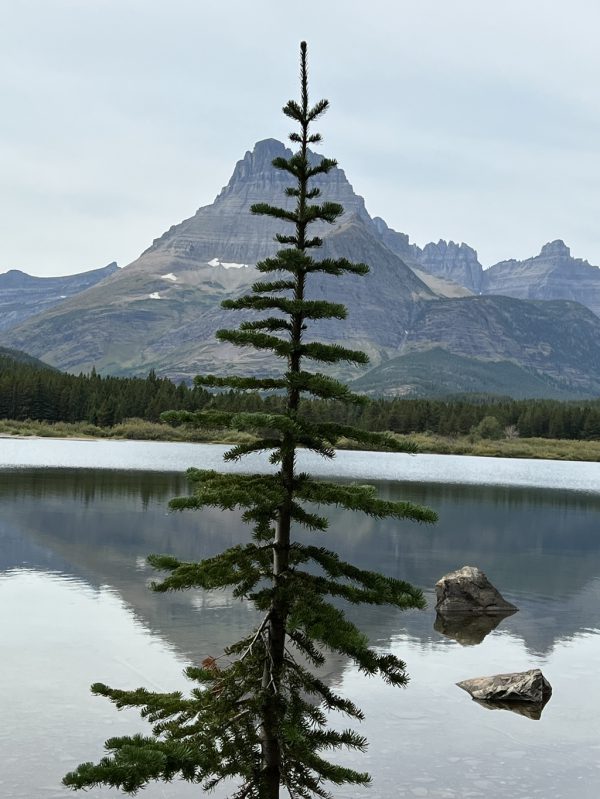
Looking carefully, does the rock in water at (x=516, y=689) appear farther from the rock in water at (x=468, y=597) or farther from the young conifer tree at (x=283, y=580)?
the young conifer tree at (x=283, y=580)

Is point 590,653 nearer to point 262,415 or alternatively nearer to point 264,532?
point 264,532

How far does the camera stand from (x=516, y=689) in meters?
25.9

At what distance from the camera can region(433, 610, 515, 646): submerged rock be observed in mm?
33562

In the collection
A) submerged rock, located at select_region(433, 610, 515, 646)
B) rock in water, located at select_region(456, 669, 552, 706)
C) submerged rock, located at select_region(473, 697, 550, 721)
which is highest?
rock in water, located at select_region(456, 669, 552, 706)

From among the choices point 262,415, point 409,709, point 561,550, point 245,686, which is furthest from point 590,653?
point 561,550

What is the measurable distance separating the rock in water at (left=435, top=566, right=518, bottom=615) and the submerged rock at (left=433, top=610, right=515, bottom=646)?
24 cm

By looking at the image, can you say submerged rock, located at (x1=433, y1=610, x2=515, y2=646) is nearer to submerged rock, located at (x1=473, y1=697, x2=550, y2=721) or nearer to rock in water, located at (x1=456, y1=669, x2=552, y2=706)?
rock in water, located at (x1=456, y1=669, x2=552, y2=706)

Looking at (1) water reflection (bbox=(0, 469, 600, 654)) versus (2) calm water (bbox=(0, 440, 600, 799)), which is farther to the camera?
(1) water reflection (bbox=(0, 469, 600, 654))

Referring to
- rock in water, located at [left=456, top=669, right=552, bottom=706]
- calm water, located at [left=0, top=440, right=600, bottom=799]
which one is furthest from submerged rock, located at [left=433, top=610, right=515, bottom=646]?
rock in water, located at [left=456, top=669, right=552, bottom=706]

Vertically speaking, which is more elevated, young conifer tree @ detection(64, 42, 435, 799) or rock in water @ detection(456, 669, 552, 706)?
young conifer tree @ detection(64, 42, 435, 799)

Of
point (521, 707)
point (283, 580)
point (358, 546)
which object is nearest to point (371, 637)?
point (521, 707)

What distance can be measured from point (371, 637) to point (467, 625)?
602cm

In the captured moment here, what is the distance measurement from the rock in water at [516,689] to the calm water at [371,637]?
0.49m

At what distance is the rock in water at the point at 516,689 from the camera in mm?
25672
